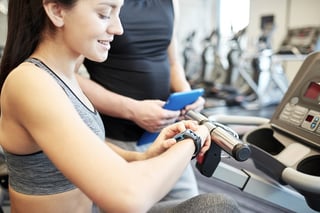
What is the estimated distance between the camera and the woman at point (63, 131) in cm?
61

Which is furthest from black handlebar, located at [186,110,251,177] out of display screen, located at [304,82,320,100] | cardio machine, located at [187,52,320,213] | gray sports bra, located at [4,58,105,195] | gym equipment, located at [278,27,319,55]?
gym equipment, located at [278,27,319,55]

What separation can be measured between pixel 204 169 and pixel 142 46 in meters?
0.53

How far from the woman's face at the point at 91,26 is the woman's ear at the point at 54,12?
0.01 metres

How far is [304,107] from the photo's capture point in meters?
1.14

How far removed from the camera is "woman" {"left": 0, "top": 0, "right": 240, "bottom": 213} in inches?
24.1

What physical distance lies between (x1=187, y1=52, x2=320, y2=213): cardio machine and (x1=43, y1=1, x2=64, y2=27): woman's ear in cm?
45

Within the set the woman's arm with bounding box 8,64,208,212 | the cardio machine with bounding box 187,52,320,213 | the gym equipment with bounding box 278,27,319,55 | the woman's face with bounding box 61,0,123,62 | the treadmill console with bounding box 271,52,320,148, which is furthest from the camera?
the gym equipment with bounding box 278,27,319,55

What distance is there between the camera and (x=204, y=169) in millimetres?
949

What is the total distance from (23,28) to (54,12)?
12cm

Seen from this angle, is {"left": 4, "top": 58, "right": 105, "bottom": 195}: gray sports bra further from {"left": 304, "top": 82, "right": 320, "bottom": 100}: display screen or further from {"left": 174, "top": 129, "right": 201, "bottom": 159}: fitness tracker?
{"left": 304, "top": 82, "right": 320, "bottom": 100}: display screen

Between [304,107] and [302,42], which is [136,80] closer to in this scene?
[304,107]

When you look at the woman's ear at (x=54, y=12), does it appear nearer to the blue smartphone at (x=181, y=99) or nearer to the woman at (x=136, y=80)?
the woman at (x=136, y=80)

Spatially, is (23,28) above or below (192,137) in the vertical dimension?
above

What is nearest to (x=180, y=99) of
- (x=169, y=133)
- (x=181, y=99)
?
(x=181, y=99)
